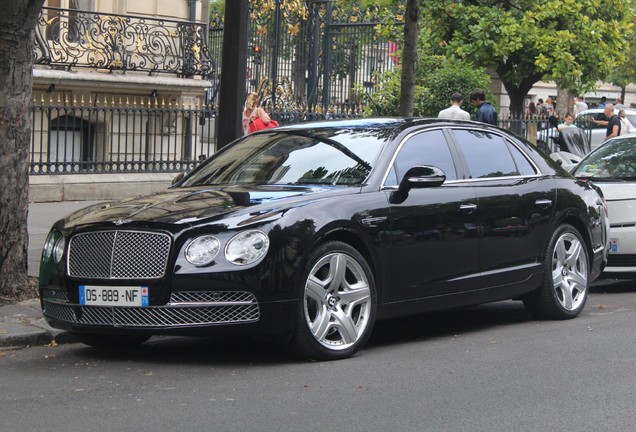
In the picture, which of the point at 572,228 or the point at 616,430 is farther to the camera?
the point at 572,228

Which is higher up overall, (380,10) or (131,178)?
(380,10)

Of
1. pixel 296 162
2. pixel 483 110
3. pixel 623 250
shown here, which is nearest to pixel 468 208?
pixel 296 162

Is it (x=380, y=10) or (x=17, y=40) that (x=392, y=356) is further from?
(x=380, y=10)

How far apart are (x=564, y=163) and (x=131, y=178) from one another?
7.15m

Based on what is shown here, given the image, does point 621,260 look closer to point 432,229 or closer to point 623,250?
point 623,250

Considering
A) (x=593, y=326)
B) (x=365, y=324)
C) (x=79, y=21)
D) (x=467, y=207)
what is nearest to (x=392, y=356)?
(x=365, y=324)

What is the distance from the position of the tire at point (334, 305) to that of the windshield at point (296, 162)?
28.3 inches

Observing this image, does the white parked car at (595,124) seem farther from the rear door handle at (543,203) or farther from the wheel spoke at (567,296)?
the rear door handle at (543,203)

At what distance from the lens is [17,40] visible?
30.9 feet

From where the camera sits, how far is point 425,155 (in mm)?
8703

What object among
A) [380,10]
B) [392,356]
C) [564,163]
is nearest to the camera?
[392,356]

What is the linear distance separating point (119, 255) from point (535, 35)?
1607 centimetres

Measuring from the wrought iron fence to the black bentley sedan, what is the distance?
385 inches

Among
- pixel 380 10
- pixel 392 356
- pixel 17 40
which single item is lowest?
pixel 392 356
